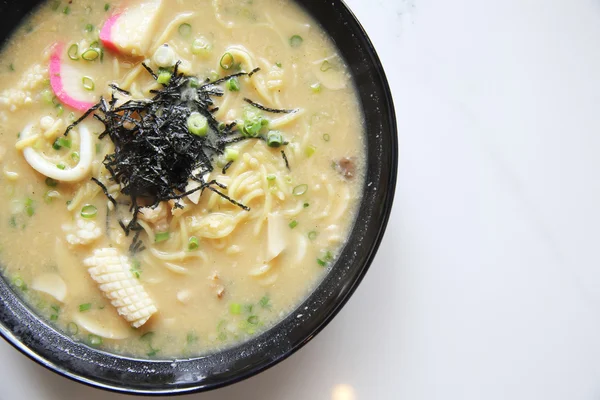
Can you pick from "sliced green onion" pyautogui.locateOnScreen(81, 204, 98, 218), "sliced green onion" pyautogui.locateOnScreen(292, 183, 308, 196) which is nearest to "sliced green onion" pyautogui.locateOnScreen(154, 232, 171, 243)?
"sliced green onion" pyautogui.locateOnScreen(81, 204, 98, 218)

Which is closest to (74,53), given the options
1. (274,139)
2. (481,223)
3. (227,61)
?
(227,61)

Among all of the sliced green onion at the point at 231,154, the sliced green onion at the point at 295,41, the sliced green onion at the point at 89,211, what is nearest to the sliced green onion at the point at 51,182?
the sliced green onion at the point at 89,211

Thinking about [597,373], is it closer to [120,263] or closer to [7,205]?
[120,263]

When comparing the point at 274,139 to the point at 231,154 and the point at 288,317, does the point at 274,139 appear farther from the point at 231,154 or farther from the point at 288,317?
the point at 288,317

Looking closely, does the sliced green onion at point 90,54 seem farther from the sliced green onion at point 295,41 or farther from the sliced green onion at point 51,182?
the sliced green onion at point 295,41

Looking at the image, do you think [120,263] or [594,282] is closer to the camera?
[120,263]

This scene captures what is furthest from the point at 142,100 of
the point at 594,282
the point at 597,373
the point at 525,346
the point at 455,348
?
the point at 597,373
